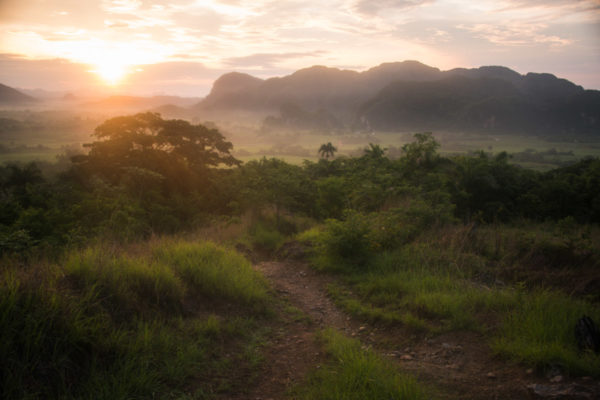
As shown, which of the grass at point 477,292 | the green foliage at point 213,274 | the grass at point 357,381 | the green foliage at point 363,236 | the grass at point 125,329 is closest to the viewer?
the grass at point 125,329

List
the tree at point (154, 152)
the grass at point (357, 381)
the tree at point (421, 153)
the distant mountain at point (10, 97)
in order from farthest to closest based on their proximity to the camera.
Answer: the distant mountain at point (10, 97) < the tree at point (154, 152) < the tree at point (421, 153) < the grass at point (357, 381)

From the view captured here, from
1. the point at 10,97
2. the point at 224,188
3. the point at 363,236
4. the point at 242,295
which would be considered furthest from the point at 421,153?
the point at 10,97

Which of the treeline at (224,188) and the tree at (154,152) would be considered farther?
the tree at (154,152)

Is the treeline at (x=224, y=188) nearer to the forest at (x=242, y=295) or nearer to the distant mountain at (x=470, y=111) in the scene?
the forest at (x=242, y=295)

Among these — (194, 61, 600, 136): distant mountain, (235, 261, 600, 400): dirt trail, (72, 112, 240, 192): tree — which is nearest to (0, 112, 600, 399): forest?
(235, 261, 600, 400): dirt trail

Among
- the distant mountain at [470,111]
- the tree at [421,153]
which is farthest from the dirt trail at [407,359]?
the distant mountain at [470,111]

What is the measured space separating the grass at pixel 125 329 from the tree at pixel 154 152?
12.0 meters

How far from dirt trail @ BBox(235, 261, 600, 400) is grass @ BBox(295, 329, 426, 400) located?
0.25 metres

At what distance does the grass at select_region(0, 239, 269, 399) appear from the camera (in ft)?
9.77

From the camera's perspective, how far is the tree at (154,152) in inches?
752

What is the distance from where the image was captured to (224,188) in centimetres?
1725

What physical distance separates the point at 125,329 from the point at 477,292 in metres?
4.74

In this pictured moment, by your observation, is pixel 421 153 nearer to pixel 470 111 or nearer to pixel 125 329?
pixel 125 329

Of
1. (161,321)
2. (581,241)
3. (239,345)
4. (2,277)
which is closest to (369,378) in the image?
(239,345)
